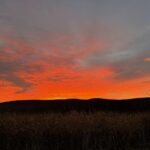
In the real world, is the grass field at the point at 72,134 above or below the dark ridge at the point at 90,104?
below

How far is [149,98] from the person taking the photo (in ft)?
86.6

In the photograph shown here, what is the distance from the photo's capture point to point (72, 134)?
9.40m

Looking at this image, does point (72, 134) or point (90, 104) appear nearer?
point (72, 134)

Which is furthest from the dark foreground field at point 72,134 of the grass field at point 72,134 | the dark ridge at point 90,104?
the dark ridge at point 90,104

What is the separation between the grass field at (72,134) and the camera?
8.79 m

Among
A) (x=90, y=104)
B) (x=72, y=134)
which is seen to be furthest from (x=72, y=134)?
(x=90, y=104)

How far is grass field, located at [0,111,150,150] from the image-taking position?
28.8ft

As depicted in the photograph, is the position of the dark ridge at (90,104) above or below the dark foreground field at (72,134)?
above

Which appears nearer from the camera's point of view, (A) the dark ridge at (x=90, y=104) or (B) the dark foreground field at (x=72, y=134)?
(B) the dark foreground field at (x=72, y=134)

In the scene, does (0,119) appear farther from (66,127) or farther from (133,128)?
(133,128)

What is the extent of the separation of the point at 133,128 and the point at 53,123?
276cm

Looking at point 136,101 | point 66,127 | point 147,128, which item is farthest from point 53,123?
point 136,101

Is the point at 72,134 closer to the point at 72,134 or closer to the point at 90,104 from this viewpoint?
the point at 72,134

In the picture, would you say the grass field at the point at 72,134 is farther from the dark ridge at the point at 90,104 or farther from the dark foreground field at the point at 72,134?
the dark ridge at the point at 90,104
